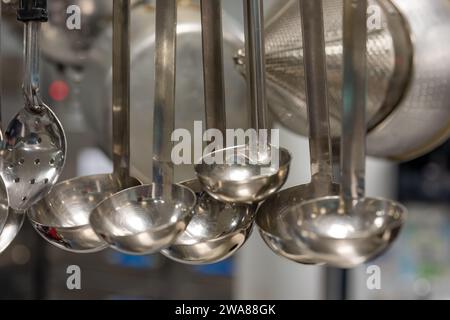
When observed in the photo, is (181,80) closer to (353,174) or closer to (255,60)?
(255,60)

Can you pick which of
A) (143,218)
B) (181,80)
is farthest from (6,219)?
(181,80)

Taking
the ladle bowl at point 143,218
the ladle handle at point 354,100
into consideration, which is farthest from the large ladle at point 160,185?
the ladle handle at point 354,100

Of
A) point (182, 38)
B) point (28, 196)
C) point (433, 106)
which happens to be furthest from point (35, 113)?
point (433, 106)

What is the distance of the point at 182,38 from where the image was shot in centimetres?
61

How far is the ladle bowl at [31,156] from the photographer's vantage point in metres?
0.46

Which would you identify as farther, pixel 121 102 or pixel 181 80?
pixel 181 80

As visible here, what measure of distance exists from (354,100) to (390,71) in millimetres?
154

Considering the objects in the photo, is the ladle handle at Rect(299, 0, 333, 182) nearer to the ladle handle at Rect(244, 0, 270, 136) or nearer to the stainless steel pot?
the ladle handle at Rect(244, 0, 270, 136)

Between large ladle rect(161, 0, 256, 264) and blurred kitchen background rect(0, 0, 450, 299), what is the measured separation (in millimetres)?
87

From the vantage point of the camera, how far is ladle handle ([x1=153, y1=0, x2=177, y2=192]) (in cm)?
44

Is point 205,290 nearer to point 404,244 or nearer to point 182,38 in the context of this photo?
point 404,244

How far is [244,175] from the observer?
16.8 inches

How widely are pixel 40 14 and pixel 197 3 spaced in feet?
0.78

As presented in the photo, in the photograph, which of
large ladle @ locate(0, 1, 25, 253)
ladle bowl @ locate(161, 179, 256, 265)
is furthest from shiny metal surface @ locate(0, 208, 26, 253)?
ladle bowl @ locate(161, 179, 256, 265)
